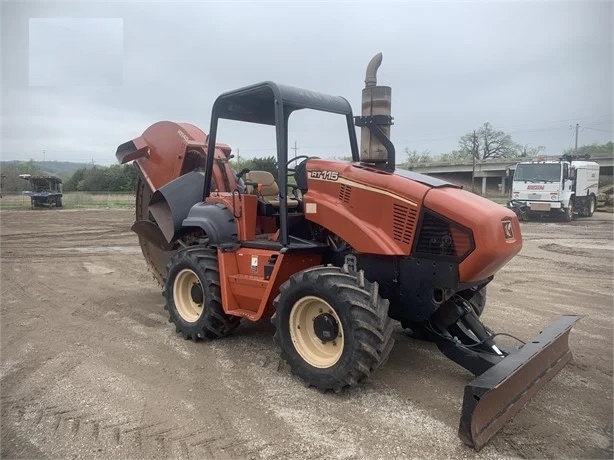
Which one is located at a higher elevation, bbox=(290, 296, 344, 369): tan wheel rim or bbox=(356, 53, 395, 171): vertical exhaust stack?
bbox=(356, 53, 395, 171): vertical exhaust stack

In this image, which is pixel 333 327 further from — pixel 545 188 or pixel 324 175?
pixel 545 188

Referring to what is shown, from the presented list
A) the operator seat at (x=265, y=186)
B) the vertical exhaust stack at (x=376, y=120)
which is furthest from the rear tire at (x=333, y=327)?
the operator seat at (x=265, y=186)

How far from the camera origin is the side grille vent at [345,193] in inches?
177

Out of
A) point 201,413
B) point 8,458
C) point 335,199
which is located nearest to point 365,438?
point 201,413

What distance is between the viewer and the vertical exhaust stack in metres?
4.54

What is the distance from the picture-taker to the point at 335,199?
4625 millimetres

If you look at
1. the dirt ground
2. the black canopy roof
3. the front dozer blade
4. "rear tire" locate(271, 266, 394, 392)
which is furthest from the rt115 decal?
the front dozer blade

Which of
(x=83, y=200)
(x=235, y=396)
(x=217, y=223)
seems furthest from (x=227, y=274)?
(x=83, y=200)

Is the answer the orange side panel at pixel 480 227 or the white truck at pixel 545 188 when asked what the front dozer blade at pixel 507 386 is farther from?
the white truck at pixel 545 188

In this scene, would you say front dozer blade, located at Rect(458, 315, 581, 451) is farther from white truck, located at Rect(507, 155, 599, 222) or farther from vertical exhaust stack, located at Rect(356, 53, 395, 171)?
Answer: white truck, located at Rect(507, 155, 599, 222)

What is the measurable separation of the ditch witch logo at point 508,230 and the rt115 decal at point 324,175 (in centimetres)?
156

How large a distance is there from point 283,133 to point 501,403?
3043mm

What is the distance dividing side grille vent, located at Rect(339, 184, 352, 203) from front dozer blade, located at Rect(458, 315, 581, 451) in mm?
1883

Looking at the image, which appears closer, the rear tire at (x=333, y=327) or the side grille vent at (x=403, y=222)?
the rear tire at (x=333, y=327)
